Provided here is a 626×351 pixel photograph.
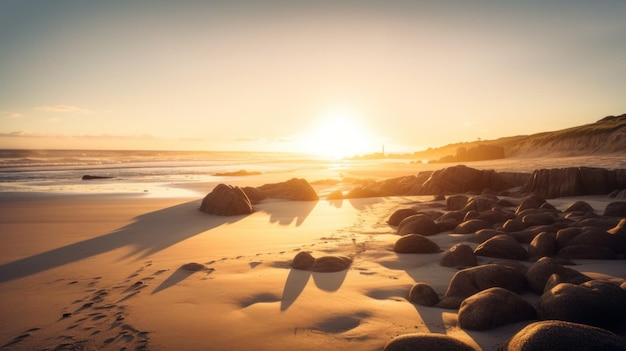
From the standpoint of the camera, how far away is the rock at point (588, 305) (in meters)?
3.31

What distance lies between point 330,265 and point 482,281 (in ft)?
7.38

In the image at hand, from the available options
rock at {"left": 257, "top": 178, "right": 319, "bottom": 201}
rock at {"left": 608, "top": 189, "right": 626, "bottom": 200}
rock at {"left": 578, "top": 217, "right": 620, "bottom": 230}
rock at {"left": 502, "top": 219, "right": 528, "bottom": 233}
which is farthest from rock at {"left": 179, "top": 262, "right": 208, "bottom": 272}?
rock at {"left": 608, "top": 189, "right": 626, "bottom": 200}

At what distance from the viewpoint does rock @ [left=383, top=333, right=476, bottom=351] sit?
293 cm

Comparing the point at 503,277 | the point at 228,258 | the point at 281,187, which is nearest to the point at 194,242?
the point at 228,258

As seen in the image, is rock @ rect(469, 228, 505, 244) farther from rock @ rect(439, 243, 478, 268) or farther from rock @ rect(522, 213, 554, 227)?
rock @ rect(439, 243, 478, 268)

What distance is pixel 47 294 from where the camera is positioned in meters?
4.90

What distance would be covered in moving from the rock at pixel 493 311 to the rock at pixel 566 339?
73 cm

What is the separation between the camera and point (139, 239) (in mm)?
8156

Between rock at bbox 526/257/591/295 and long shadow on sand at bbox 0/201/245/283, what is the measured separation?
20.5 ft

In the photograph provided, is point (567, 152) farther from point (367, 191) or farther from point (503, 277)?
point (503, 277)

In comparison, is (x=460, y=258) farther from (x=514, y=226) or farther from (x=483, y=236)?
(x=514, y=226)

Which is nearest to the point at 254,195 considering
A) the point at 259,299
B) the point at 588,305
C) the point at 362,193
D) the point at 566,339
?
the point at 362,193

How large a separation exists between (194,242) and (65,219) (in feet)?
17.6

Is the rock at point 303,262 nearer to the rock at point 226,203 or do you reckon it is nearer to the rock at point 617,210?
the rock at point 226,203
